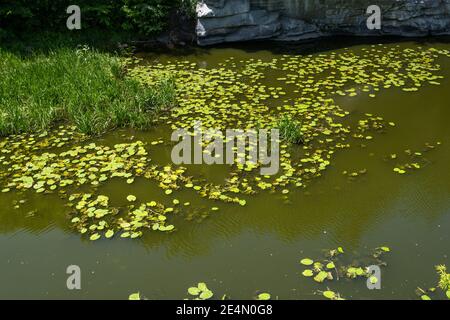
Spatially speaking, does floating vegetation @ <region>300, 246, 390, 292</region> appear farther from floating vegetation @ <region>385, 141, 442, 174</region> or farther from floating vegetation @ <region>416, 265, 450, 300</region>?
floating vegetation @ <region>385, 141, 442, 174</region>

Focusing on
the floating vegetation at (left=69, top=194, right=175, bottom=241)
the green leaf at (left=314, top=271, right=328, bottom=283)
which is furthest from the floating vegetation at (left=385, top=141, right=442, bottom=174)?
the floating vegetation at (left=69, top=194, right=175, bottom=241)

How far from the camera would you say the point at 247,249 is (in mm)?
4805

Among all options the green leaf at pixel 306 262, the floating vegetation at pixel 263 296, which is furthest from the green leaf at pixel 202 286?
the green leaf at pixel 306 262

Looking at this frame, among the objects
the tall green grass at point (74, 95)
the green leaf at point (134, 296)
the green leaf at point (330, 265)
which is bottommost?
the green leaf at point (134, 296)

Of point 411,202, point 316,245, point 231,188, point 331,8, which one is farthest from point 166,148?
point 331,8

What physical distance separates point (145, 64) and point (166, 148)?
3840mm

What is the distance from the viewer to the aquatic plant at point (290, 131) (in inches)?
261

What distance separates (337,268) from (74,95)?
529cm

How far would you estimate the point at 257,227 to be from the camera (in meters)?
5.11

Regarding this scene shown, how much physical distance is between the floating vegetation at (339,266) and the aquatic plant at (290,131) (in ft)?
7.52

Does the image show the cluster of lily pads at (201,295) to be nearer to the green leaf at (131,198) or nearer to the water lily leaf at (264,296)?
the water lily leaf at (264,296)

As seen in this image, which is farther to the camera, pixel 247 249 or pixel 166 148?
pixel 166 148
